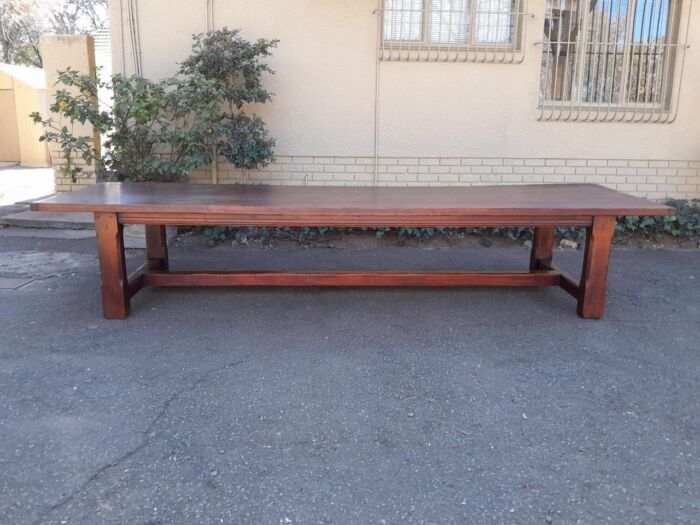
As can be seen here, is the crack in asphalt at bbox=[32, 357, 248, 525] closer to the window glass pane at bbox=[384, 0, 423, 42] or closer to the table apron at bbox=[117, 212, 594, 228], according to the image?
the table apron at bbox=[117, 212, 594, 228]

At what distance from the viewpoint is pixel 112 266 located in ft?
12.5

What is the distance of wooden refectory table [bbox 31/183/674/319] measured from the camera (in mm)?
3609

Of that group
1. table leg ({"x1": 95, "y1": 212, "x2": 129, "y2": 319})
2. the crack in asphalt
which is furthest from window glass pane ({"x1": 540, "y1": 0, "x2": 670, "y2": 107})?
the crack in asphalt

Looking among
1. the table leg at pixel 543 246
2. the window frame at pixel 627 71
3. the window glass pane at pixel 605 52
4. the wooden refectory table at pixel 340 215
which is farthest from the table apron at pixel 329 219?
the window glass pane at pixel 605 52

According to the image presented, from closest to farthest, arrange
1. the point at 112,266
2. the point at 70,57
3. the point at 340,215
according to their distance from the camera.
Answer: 1. the point at 340,215
2. the point at 112,266
3. the point at 70,57

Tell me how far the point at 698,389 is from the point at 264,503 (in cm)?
223

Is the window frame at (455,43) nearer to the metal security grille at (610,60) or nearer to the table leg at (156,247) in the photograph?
the metal security grille at (610,60)

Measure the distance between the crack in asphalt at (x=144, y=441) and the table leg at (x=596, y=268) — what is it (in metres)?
2.21

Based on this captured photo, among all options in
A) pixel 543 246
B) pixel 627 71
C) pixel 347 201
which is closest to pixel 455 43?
pixel 627 71

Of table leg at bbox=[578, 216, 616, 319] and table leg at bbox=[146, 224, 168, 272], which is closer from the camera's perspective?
table leg at bbox=[578, 216, 616, 319]

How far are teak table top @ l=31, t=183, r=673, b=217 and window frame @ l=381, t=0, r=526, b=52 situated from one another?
7.39 feet

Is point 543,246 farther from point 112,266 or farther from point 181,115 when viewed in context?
point 181,115

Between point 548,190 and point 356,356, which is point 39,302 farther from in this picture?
point 548,190

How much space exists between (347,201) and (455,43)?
10.4ft
